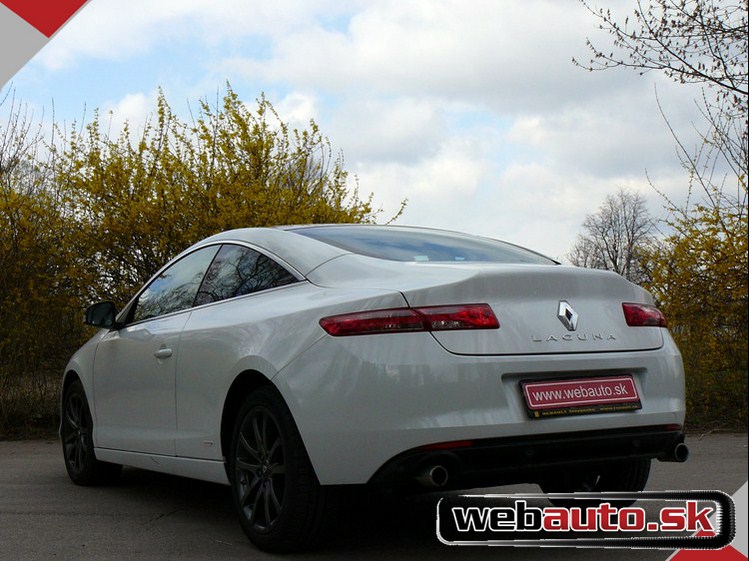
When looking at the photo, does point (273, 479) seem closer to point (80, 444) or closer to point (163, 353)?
point (163, 353)

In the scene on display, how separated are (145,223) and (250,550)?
7528mm

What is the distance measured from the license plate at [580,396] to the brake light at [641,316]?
29 centimetres

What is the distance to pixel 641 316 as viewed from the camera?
4438 millimetres

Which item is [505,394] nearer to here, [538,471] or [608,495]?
[538,471]

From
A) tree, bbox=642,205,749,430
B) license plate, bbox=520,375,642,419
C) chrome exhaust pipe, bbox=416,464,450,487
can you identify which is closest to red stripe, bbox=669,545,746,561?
license plate, bbox=520,375,642,419

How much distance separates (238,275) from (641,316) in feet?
6.86

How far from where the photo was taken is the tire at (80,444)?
6.65 metres

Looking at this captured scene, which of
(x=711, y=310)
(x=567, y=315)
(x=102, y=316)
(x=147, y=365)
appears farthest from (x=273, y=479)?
(x=711, y=310)

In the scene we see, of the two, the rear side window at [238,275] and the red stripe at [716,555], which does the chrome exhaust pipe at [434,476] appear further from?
the rear side window at [238,275]

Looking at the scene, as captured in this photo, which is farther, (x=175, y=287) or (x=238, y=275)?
(x=175, y=287)

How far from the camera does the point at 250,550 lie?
4.56 metres

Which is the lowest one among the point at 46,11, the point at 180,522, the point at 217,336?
the point at 180,522

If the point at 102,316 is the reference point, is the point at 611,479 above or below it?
below

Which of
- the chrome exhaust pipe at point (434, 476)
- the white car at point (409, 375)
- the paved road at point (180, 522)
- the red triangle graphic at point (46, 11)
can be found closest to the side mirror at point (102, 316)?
the paved road at point (180, 522)
